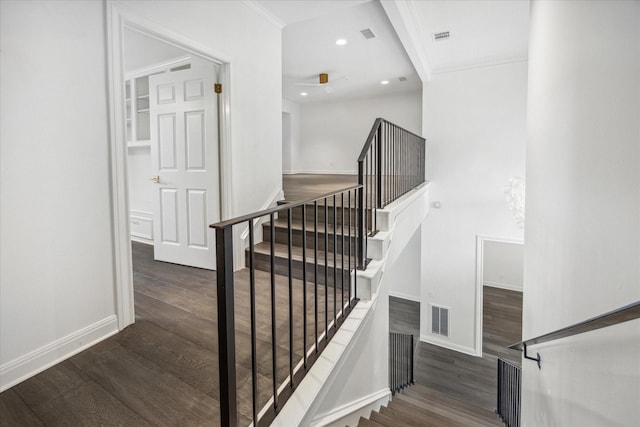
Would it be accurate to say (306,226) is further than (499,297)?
No

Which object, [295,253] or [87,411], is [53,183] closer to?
[87,411]

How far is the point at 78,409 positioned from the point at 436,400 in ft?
14.7

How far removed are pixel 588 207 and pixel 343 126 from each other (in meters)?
7.75

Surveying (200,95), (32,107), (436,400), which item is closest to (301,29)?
(200,95)

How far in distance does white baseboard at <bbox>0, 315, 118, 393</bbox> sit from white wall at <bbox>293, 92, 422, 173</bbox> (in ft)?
23.1

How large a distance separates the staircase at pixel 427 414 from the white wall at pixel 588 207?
1.17m

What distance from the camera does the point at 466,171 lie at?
572cm

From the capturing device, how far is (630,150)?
0.87 metres

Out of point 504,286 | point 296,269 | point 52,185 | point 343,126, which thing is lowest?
point 504,286

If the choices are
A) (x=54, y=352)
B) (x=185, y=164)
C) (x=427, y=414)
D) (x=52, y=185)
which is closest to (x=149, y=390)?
(x=54, y=352)

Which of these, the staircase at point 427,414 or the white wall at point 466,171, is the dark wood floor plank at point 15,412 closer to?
the staircase at point 427,414

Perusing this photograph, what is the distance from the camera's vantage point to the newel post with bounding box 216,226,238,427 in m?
1.09

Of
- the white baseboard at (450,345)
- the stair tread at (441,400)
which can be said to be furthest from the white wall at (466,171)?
the stair tread at (441,400)

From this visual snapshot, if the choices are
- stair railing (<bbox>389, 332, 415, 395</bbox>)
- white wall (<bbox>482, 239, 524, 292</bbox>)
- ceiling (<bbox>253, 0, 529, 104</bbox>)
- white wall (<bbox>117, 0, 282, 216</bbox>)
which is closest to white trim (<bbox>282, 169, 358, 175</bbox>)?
ceiling (<bbox>253, 0, 529, 104</bbox>)
